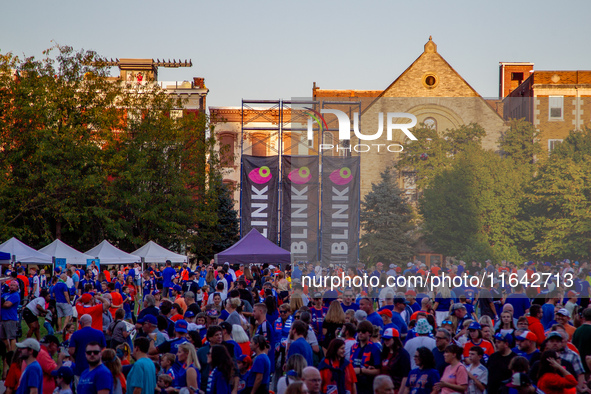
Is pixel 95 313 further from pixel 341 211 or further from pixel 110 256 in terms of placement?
pixel 341 211

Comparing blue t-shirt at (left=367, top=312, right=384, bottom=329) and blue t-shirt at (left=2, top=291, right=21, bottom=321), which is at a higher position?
blue t-shirt at (left=367, top=312, right=384, bottom=329)

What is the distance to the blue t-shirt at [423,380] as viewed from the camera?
291 inches

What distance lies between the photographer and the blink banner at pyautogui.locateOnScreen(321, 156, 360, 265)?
85.1ft

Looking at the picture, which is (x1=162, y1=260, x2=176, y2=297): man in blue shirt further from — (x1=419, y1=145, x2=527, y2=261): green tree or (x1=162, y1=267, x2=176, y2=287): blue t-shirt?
(x1=419, y1=145, x2=527, y2=261): green tree

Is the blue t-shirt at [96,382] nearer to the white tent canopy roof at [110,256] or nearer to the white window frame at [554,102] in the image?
the white tent canopy roof at [110,256]

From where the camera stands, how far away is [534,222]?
22938 millimetres

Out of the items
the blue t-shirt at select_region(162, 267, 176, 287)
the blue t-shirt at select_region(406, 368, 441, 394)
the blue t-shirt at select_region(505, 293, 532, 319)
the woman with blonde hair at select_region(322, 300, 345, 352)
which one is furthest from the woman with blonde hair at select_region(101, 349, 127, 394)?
the blue t-shirt at select_region(162, 267, 176, 287)

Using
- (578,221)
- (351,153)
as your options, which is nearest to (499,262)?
(578,221)

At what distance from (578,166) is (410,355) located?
18442mm

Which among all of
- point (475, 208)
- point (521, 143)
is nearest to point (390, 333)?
point (475, 208)

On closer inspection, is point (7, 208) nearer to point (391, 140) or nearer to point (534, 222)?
point (391, 140)

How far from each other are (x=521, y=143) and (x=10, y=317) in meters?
20.9

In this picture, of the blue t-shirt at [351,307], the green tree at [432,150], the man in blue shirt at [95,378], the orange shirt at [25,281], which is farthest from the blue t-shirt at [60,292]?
the green tree at [432,150]

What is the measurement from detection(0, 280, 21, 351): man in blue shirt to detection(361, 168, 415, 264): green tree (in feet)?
47.0
